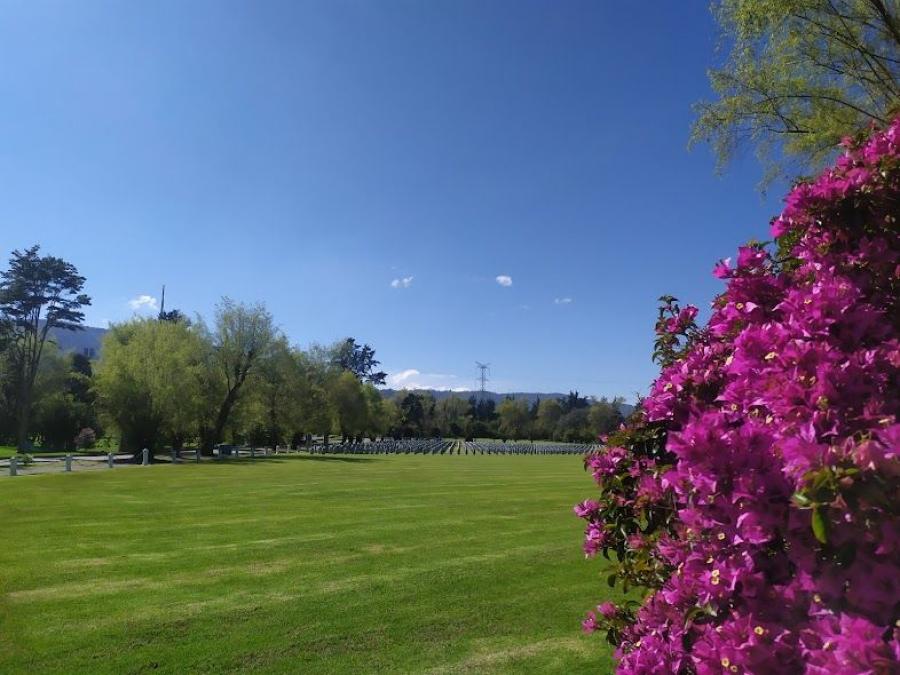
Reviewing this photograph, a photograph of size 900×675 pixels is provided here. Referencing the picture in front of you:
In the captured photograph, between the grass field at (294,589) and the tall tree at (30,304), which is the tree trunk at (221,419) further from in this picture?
the grass field at (294,589)

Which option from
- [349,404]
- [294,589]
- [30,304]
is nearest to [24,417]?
[30,304]

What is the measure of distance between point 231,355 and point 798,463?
59.2 m

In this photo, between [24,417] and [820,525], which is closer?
[820,525]

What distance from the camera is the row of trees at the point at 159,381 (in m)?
48.2

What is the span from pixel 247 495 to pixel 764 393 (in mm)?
19687

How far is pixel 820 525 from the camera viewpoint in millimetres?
1817

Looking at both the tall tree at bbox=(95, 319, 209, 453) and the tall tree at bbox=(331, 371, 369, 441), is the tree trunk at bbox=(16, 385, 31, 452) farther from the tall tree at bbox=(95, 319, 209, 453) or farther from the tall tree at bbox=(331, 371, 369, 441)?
the tall tree at bbox=(331, 371, 369, 441)

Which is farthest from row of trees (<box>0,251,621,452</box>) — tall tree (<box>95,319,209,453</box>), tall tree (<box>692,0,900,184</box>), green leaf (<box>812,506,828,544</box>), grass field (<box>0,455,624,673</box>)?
green leaf (<box>812,506,828,544</box>)

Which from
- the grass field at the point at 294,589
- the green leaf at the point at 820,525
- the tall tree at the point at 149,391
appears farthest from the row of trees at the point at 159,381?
the green leaf at the point at 820,525

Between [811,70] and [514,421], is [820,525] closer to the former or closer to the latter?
[811,70]

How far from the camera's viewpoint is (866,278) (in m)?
2.50

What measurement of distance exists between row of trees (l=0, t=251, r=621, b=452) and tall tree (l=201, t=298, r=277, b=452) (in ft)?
0.30

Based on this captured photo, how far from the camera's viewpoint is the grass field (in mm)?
6148

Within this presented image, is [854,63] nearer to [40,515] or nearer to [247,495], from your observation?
[247,495]
